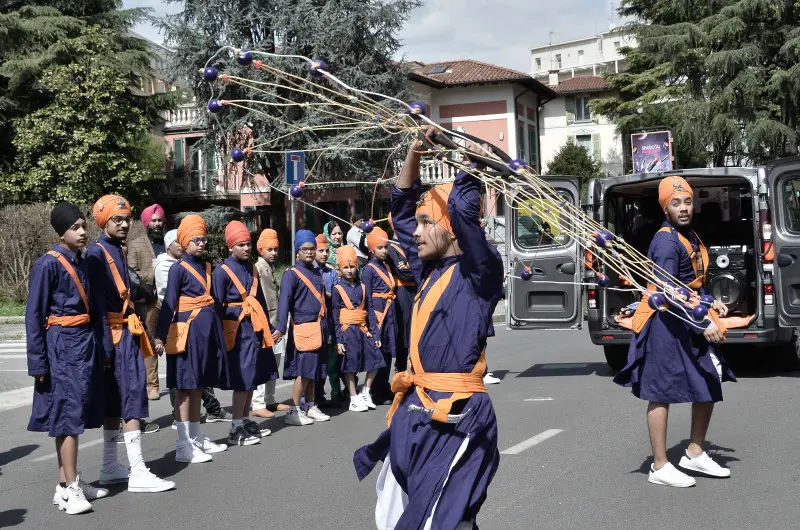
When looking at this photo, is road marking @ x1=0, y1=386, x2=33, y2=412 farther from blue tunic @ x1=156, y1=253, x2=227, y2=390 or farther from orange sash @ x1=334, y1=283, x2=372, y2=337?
blue tunic @ x1=156, y1=253, x2=227, y2=390

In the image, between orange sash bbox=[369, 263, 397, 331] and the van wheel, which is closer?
orange sash bbox=[369, 263, 397, 331]

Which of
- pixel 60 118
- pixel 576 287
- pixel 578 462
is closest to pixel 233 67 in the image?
pixel 60 118

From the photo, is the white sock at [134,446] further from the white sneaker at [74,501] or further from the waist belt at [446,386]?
the waist belt at [446,386]

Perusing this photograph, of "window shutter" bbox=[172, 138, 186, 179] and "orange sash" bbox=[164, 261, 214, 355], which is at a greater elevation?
"window shutter" bbox=[172, 138, 186, 179]

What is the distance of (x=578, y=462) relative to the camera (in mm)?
7383

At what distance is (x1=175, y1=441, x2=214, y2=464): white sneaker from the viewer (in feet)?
26.2

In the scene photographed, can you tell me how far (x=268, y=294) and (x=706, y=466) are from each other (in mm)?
5517

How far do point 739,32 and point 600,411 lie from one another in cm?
2172

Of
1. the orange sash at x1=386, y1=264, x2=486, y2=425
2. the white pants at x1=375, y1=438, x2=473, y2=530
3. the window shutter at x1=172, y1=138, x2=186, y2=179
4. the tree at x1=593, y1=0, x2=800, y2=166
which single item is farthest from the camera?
the window shutter at x1=172, y1=138, x2=186, y2=179

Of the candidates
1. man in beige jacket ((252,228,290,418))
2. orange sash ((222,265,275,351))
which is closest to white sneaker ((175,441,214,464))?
orange sash ((222,265,275,351))

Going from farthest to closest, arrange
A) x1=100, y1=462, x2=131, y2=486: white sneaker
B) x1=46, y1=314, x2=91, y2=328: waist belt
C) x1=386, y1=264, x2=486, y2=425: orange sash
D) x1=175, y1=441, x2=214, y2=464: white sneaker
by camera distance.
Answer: x1=175, y1=441, x2=214, y2=464: white sneaker
x1=100, y1=462, x2=131, y2=486: white sneaker
x1=46, y1=314, x2=91, y2=328: waist belt
x1=386, y1=264, x2=486, y2=425: orange sash

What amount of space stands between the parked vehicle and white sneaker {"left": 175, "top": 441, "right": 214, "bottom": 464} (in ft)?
14.3

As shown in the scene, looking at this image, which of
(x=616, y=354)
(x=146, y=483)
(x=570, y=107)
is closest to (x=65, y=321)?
(x=146, y=483)

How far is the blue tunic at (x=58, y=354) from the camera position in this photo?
6.46 metres
